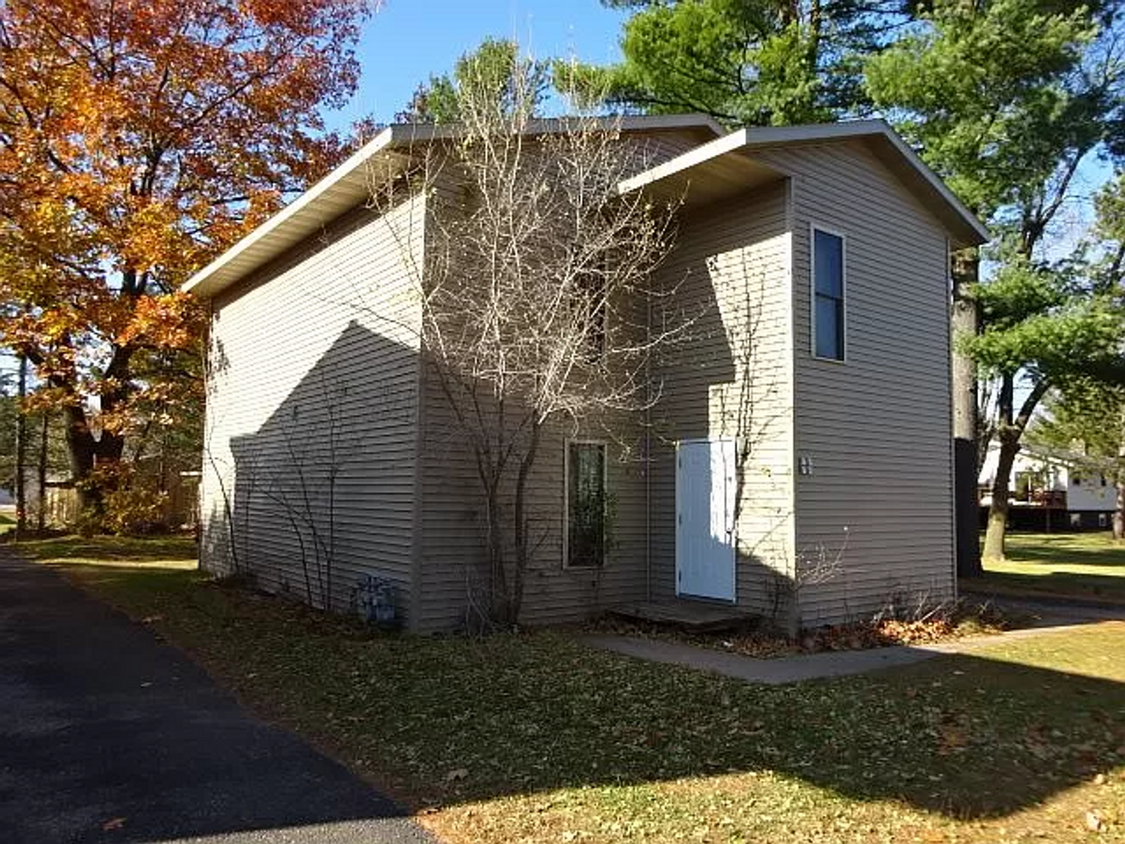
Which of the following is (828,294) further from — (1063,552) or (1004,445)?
(1063,552)

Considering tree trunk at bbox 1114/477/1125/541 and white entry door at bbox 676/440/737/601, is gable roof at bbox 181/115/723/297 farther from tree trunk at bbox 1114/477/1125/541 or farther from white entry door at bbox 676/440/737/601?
tree trunk at bbox 1114/477/1125/541

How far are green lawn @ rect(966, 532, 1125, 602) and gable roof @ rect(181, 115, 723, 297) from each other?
1065cm

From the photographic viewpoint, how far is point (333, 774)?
5.44 meters

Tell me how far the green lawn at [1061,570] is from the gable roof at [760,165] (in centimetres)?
781

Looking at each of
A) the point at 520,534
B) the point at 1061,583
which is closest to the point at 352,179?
the point at 520,534

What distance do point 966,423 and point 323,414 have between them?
44.5 ft

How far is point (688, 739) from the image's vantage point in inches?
238

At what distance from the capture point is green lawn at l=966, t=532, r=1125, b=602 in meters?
16.5

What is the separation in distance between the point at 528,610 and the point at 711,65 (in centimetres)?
1365

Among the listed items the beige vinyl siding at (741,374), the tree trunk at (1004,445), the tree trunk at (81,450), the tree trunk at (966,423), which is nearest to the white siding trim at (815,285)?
the beige vinyl siding at (741,374)

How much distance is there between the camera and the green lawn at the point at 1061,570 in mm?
16531

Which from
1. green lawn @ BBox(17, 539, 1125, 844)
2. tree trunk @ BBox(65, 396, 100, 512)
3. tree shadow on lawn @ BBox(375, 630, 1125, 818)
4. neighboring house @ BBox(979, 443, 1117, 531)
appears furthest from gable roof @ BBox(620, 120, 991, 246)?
neighboring house @ BBox(979, 443, 1117, 531)

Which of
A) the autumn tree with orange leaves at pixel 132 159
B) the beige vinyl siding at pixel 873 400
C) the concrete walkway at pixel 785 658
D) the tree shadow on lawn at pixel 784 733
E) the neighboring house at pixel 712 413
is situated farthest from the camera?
the autumn tree with orange leaves at pixel 132 159

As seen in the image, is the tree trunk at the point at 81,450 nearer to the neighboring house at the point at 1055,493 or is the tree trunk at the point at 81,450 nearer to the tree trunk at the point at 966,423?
the tree trunk at the point at 966,423
